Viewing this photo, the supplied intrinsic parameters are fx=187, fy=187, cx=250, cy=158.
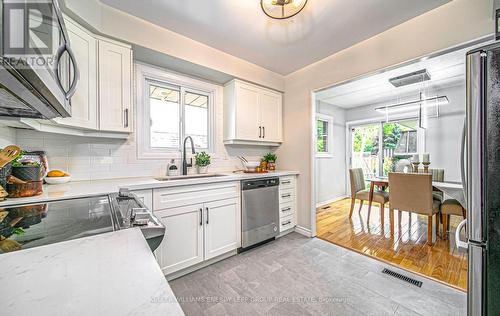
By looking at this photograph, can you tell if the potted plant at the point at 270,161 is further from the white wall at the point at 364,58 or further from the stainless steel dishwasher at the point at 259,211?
the stainless steel dishwasher at the point at 259,211

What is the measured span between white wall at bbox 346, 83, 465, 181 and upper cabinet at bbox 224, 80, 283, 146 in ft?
10.6

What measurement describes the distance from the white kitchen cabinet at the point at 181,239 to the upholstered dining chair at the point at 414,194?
8.70 feet

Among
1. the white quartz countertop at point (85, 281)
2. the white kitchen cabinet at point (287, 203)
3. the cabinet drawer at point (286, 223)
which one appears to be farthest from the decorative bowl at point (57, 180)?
the cabinet drawer at point (286, 223)

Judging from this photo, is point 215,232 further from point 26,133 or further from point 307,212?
point 26,133

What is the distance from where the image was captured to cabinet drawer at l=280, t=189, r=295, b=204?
9.00 feet

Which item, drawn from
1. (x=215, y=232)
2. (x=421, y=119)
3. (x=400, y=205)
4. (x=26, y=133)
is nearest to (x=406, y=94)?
(x=421, y=119)

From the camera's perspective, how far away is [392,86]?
3.52 m

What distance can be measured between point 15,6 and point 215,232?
6.58 ft

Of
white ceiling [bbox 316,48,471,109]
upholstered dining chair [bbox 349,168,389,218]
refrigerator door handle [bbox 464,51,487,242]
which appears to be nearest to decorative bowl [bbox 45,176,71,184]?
refrigerator door handle [bbox 464,51,487,242]

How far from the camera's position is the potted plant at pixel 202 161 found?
8.16 ft

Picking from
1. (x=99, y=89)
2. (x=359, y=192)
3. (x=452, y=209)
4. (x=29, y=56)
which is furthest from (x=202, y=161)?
(x=452, y=209)

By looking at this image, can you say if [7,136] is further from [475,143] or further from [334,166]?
[334,166]

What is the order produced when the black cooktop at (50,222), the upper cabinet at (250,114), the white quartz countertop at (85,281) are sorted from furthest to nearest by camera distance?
the upper cabinet at (250,114)
the black cooktop at (50,222)
the white quartz countertop at (85,281)

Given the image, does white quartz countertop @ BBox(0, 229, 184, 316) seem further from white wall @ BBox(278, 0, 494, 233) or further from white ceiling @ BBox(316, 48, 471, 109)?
white ceiling @ BBox(316, 48, 471, 109)
